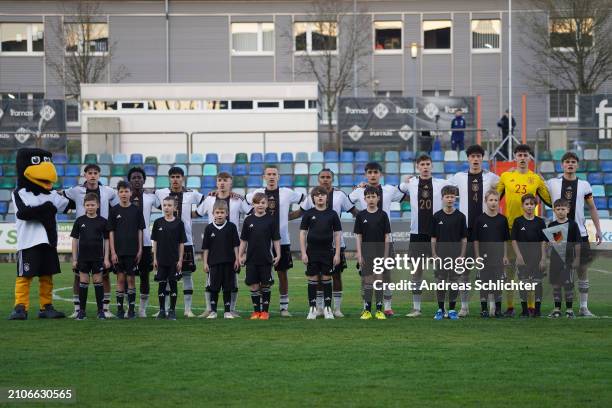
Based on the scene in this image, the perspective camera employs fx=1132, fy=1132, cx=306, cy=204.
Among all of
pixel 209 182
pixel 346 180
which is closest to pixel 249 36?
pixel 209 182

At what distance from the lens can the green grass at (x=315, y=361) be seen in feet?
29.9

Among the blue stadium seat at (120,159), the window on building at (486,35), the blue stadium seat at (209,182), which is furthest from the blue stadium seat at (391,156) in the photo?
the window on building at (486,35)

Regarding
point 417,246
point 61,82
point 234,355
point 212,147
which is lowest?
point 234,355

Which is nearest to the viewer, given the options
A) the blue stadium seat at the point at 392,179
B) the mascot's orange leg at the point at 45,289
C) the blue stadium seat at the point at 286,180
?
the mascot's orange leg at the point at 45,289

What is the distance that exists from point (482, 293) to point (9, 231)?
54.8 ft

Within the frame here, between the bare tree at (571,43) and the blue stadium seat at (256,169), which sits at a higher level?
the bare tree at (571,43)

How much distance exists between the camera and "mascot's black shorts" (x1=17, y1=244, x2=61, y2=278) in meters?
14.3

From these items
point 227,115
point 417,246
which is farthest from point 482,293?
point 227,115

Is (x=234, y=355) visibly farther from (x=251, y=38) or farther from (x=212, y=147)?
(x=251, y=38)

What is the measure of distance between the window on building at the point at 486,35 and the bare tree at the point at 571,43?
187 cm

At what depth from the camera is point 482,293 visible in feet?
47.0

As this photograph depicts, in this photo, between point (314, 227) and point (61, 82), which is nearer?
point (314, 227)

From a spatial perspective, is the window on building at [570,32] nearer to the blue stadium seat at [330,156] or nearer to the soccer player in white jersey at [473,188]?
the blue stadium seat at [330,156]

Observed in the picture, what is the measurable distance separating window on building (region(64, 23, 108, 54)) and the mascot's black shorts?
31.0 metres
